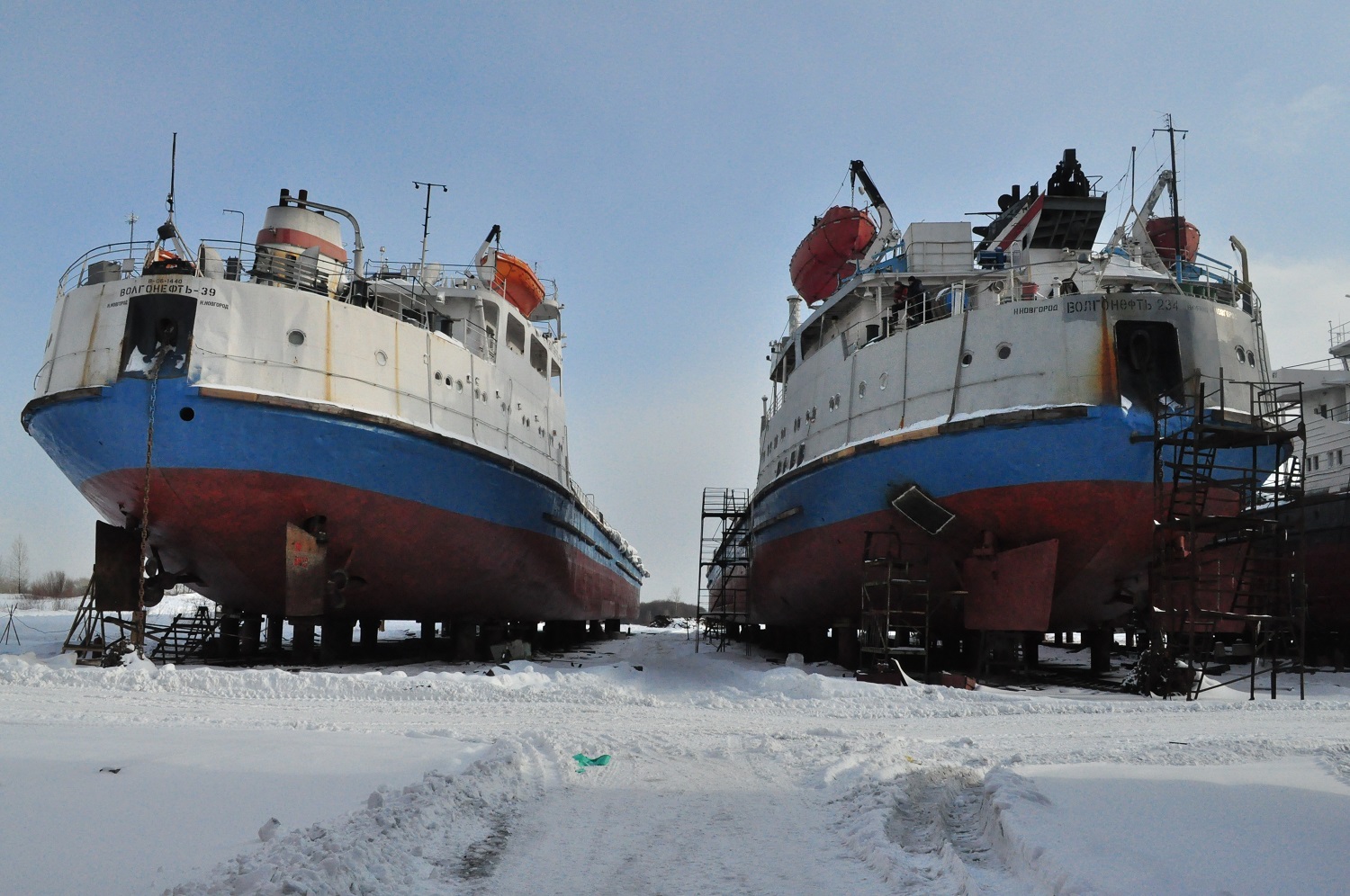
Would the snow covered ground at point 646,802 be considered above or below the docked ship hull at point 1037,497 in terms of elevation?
below

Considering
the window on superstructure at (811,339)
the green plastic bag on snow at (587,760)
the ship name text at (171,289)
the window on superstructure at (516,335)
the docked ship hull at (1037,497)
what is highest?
the window on superstructure at (811,339)

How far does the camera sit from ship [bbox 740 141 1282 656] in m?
13.6

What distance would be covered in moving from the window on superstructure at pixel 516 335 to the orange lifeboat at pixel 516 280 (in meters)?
1.09

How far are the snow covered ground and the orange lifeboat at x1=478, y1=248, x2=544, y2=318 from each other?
530 inches

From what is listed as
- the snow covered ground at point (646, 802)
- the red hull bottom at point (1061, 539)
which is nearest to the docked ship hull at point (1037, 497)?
the red hull bottom at point (1061, 539)

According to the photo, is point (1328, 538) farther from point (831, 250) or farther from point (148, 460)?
point (148, 460)

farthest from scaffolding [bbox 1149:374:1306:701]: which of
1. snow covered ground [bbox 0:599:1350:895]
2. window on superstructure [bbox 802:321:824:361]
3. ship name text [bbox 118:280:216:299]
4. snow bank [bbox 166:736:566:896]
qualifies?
ship name text [bbox 118:280:216:299]

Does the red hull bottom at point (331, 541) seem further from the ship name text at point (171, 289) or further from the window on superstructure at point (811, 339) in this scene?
the window on superstructure at point (811, 339)

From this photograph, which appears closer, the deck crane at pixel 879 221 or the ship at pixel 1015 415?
the ship at pixel 1015 415

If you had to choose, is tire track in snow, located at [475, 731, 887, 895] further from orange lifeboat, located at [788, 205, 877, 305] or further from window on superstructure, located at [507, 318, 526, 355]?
orange lifeboat, located at [788, 205, 877, 305]

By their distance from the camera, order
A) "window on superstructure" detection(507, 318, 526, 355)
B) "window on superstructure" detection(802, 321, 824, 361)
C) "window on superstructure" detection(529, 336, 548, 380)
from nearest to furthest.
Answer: "window on superstructure" detection(507, 318, 526, 355), "window on superstructure" detection(802, 321, 824, 361), "window on superstructure" detection(529, 336, 548, 380)

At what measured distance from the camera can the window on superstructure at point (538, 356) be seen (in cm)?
2164

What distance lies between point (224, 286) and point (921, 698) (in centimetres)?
1138

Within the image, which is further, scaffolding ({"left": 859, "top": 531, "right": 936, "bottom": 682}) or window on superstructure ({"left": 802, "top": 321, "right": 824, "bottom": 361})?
window on superstructure ({"left": 802, "top": 321, "right": 824, "bottom": 361})
